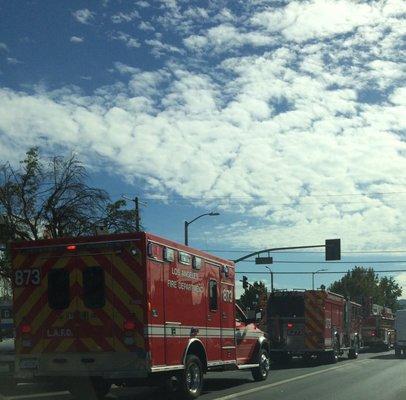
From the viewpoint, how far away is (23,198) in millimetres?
23234

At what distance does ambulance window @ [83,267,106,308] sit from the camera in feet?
37.8

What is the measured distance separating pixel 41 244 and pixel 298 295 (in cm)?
1525

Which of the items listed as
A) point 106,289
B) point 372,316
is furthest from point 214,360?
point 372,316

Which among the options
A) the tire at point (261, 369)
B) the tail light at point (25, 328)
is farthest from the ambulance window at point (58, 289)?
the tire at point (261, 369)

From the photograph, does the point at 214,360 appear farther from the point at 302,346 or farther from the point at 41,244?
the point at 302,346

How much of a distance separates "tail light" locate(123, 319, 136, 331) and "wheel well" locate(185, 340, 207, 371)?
1.85 metres

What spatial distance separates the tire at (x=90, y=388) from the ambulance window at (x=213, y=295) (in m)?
2.83

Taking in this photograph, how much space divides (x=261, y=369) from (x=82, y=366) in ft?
22.4

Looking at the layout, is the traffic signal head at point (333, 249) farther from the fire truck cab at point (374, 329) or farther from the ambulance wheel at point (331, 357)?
the fire truck cab at point (374, 329)

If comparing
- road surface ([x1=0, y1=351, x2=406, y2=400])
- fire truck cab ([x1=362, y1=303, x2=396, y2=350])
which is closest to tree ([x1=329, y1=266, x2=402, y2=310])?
fire truck cab ([x1=362, y1=303, x2=396, y2=350])

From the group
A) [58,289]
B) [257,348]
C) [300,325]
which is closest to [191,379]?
[58,289]

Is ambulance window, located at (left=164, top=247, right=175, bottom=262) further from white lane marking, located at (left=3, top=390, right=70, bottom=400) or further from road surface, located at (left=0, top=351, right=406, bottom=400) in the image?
white lane marking, located at (left=3, top=390, right=70, bottom=400)

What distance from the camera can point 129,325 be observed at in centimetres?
1120

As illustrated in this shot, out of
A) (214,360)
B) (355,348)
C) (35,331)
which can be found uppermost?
(35,331)
